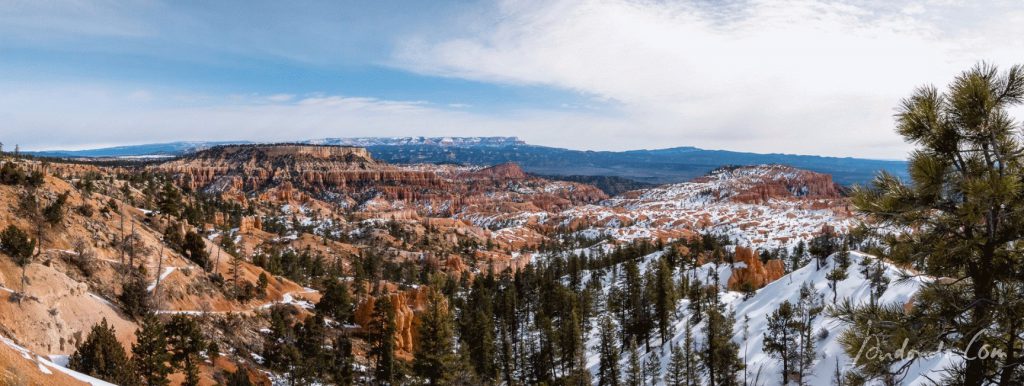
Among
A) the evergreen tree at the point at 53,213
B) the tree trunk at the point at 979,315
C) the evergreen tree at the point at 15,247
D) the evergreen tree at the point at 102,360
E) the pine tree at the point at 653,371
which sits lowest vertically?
the pine tree at the point at 653,371

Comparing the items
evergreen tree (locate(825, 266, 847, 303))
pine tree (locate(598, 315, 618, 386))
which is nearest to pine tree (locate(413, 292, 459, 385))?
pine tree (locate(598, 315, 618, 386))

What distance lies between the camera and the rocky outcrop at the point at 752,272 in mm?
72750

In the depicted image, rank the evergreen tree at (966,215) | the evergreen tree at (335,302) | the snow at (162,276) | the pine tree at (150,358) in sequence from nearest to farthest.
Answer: the evergreen tree at (966,215) → the pine tree at (150,358) → the snow at (162,276) → the evergreen tree at (335,302)

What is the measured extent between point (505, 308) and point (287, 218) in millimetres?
113602

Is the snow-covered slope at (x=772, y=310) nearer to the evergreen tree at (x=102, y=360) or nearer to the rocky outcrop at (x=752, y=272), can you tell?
the rocky outcrop at (x=752, y=272)

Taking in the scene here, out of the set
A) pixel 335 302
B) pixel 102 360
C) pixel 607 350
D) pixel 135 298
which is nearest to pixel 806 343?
pixel 607 350

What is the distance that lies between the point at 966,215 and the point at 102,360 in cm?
3058

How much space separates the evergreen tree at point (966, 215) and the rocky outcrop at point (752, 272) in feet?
236

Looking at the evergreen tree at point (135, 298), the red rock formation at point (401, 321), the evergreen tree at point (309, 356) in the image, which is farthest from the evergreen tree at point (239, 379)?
the red rock formation at point (401, 321)

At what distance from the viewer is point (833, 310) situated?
6.90 m

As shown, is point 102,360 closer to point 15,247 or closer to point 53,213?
point 15,247

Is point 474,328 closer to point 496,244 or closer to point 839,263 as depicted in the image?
point 839,263

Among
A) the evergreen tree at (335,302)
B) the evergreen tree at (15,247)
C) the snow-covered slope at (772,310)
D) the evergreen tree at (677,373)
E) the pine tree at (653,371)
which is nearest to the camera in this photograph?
the evergreen tree at (15,247)

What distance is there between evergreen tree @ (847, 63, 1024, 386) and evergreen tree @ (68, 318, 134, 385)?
2894 cm
